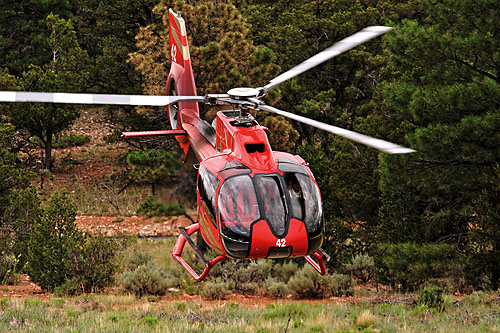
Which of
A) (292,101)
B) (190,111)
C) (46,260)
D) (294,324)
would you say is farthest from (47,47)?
(294,324)

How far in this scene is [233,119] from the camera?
470 inches

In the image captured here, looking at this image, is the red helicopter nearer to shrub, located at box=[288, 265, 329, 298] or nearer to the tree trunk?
shrub, located at box=[288, 265, 329, 298]

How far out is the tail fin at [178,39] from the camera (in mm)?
16509

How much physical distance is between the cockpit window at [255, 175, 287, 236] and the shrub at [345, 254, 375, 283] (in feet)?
37.3

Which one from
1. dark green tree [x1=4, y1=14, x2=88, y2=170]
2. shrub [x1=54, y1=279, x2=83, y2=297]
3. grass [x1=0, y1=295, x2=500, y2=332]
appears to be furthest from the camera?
dark green tree [x1=4, y1=14, x2=88, y2=170]

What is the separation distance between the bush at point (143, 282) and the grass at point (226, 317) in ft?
7.04

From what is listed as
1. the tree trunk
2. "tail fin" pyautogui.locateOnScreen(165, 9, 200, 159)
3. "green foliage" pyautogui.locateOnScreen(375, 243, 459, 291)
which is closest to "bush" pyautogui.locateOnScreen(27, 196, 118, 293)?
"tail fin" pyautogui.locateOnScreen(165, 9, 200, 159)

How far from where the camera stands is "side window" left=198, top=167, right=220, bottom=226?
10797mm

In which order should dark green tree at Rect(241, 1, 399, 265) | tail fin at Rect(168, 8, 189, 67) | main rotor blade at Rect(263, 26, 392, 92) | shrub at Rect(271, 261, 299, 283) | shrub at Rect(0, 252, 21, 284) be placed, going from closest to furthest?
main rotor blade at Rect(263, 26, 392, 92)
tail fin at Rect(168, 8, 189, 67)
shrub at Rect(0, 252, 21, 284)
shrub at Rect(271, 261, 299, 283)
dark green tree at Rect(241, 1, 399, 265)

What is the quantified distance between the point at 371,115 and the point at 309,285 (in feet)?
22.7

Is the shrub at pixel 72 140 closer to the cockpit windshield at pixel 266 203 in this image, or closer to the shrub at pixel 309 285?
the shrub at pixel 309 285

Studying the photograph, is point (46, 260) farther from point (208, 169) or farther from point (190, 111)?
point (208, 169)

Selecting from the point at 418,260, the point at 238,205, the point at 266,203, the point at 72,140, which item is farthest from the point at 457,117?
the point at 72,140

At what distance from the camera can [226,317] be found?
1512 cm
